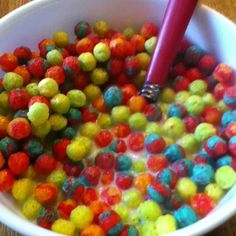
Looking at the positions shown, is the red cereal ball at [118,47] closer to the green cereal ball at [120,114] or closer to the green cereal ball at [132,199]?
the green cereal ball at [120,114]

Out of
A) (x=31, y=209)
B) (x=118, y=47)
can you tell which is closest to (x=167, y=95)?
(x=118, y=47)

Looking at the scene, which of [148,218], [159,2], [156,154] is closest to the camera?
[148,218]

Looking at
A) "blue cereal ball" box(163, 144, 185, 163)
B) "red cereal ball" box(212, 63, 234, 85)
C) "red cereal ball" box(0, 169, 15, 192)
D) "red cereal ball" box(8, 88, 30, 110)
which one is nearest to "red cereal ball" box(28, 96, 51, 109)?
"red cereal ball" box(8, 88, 30, 110)

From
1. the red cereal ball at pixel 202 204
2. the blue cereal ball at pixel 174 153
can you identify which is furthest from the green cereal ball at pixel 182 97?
the red cereal ball at pixel 202 204

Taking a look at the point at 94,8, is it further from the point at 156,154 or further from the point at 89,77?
the point at 156,154

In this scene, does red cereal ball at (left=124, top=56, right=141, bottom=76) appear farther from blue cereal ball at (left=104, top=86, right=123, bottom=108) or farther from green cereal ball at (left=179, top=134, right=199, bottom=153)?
green cereal ball at (left=179, top=134, right=199, bottom=153)

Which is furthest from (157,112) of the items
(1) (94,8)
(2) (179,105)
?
(1) (94,8)

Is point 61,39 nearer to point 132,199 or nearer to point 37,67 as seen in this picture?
point 37,67
